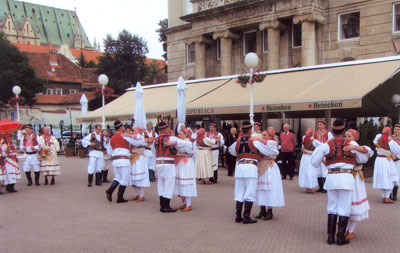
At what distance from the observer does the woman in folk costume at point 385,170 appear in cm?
965

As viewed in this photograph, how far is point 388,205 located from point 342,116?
11.5m

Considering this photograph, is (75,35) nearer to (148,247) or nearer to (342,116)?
(342,116)

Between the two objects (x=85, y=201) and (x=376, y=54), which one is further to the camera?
(x=376, y=54)

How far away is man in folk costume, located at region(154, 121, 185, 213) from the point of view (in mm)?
8883

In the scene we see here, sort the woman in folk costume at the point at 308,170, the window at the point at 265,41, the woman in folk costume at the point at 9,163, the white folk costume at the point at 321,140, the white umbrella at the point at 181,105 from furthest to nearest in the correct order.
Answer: the window at the point at 265,41 → the woman in folk costume at the point at 9,163 → the white umbrella at the point at 181,105 → the woman in folk costume at the point at 308,170 → the white folk costume at the point at 321,140

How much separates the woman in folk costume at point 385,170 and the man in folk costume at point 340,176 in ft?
12.3

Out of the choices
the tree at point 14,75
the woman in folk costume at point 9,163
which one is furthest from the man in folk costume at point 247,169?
the tree at point 14,75

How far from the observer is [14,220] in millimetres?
8414

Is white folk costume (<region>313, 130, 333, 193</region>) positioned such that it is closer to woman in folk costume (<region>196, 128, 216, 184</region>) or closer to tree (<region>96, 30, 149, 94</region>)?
woman in folk costume (<region>196, 128, 216, 184</region>)

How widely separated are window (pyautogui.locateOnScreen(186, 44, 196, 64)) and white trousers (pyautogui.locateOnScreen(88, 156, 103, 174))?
1841 cm

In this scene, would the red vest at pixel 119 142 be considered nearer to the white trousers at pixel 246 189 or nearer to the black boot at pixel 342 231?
the white trousers at pixel 246 189

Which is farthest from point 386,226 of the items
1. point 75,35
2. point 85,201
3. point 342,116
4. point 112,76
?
point 75,35

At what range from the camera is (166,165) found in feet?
29.3

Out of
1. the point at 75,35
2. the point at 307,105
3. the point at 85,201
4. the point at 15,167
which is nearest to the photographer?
the point at 85,201
